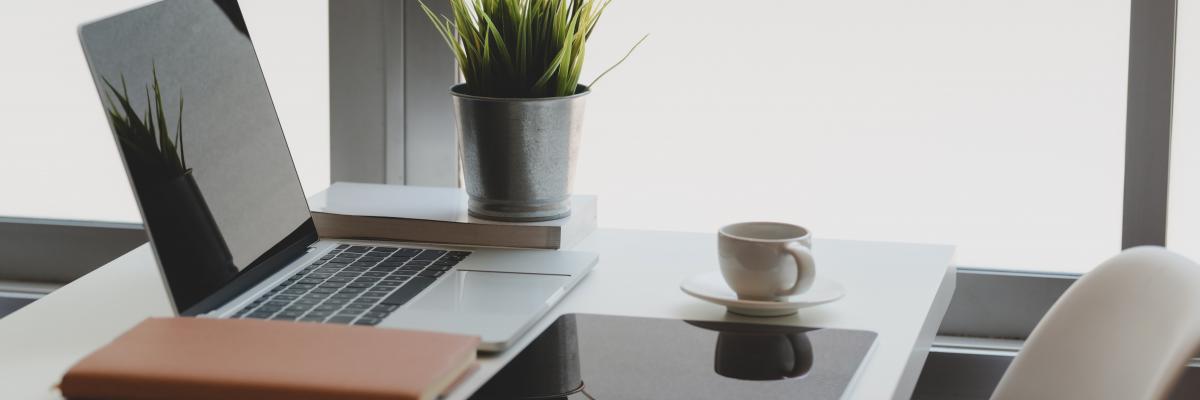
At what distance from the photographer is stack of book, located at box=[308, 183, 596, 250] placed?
4.34ft

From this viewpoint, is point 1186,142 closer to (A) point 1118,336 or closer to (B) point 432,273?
(A) point 1118,336

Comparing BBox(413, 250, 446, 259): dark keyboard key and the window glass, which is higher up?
the window glass

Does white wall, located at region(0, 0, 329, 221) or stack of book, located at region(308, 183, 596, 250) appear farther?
white wall, located at region(0, 0, 329, 221)

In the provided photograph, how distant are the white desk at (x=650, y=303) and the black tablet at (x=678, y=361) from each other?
2 centimetres

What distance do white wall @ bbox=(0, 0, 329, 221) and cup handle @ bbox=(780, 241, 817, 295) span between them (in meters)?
0.98

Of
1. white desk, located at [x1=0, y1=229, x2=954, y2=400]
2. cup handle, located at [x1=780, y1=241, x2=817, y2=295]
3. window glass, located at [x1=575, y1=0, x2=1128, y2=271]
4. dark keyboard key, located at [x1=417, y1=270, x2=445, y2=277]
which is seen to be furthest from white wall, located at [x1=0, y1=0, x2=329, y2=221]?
cup handle, located at [x1=780, y1=241, x2=817, y2=295]

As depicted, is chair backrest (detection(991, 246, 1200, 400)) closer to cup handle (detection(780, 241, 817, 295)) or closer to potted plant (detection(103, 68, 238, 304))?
cup handle (detection(780, 241, 817, 295))

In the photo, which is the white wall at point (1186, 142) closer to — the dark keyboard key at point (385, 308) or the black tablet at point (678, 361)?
the black tablet at point (678, 361)

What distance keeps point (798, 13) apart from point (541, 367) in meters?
0.89

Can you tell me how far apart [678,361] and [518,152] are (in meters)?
0.40

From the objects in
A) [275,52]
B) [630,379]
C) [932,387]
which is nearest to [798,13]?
[932,387]

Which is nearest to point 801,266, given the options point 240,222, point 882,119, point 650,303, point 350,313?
point 650,303

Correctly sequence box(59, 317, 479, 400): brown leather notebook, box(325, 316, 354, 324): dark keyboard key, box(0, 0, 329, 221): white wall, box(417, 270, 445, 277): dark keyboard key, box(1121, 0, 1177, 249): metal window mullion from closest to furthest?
box(59, 317, 479, 400): brown leather notebook → box(325, 316, 354, 324): dark keyboard key → box(417, 270, 445, 277): dark keyboard key → box(1121, 0, 1177, 249): metal window mullion → box(0, 0, 329, 221): white wall

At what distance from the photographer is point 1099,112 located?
1.69 m
